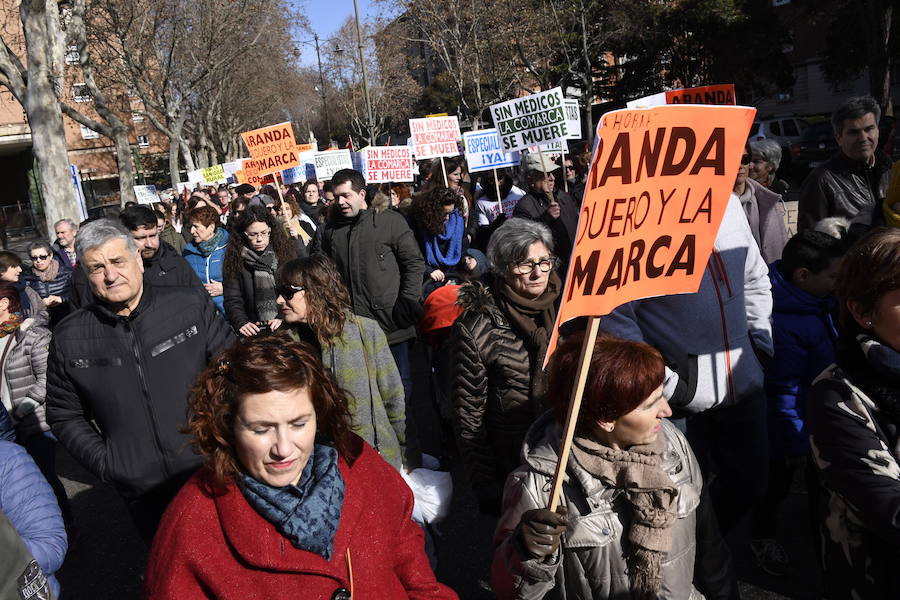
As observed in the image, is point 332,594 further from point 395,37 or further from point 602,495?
point 395,37

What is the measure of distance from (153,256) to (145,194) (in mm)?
15631

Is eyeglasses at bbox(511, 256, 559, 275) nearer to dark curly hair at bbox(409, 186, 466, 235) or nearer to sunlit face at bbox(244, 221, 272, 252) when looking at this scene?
sunlit face at bbox(244, 221, 272, 252)

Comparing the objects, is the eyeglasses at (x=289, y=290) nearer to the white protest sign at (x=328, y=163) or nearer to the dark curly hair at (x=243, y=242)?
the dark curly hair at (x=243, y=242)

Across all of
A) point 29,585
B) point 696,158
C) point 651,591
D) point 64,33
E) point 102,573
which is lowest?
point 102,573

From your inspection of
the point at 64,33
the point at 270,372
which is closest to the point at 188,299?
the point at 270,372

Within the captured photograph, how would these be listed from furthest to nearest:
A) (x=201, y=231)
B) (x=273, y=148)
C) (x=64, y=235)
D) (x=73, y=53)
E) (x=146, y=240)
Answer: (x=73, y=53) → (x=273, y=148) → (x=64, y=235) → (x=201, y=231) → (x=146, y=240)

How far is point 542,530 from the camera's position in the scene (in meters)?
1.97

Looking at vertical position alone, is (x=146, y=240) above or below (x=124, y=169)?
below

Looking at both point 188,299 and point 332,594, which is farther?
point 188,299

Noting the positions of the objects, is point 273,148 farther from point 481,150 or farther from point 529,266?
point 529,266

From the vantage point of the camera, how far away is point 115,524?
492cm

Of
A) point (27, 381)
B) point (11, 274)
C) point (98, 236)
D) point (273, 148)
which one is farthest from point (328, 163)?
point (98, 236)

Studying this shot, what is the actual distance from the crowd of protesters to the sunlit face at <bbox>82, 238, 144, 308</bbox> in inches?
0.4

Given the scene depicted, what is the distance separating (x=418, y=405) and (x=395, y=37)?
39.5m
